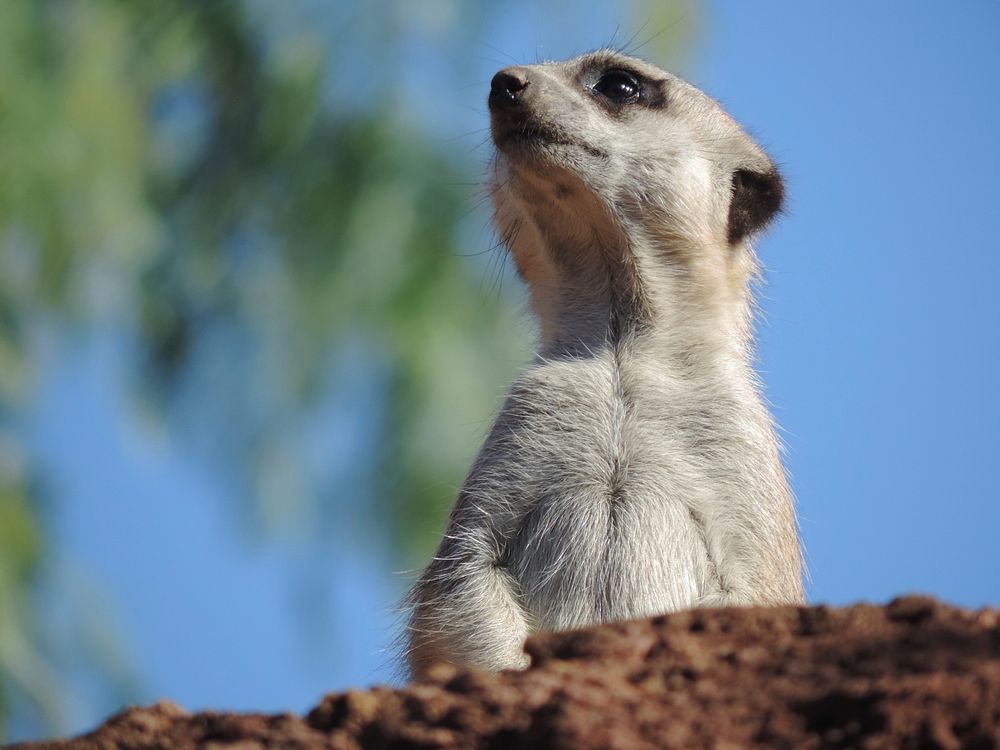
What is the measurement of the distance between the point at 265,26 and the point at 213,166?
1503 millimetres

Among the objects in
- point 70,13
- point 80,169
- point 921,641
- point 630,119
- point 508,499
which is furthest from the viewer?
point 70,13

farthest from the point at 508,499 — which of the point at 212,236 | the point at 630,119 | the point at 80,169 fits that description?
the point at 212,236

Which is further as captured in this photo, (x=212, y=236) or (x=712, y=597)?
(x=212, y=236)

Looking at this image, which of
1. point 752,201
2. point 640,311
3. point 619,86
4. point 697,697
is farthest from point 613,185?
point 697,697

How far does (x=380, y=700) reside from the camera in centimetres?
315

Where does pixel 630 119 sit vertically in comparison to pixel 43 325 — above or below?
below

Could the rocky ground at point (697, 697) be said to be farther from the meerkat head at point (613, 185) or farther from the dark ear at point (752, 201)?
the dark ear at point (752, 201)

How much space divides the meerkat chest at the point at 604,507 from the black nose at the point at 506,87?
3.87 feet

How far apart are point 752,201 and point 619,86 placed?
0.76m

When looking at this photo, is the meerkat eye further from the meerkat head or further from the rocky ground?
the rocky ground

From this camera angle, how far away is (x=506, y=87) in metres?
5.63

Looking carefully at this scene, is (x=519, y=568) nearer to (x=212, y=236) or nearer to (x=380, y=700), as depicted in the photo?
(x=380, y=700)

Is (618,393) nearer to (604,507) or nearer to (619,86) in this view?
(604,507)

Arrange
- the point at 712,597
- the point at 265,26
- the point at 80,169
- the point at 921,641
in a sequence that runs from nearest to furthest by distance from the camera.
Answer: the point at 921,641, the point at 712,597, the point at 80,169, the point at 265,26
